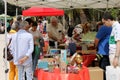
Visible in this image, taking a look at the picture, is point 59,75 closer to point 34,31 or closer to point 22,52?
point 22,52

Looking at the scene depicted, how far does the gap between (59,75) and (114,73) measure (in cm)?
106

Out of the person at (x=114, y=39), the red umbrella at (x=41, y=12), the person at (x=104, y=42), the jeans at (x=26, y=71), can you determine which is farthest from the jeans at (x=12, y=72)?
the red umbrella at (x=41, y=12)

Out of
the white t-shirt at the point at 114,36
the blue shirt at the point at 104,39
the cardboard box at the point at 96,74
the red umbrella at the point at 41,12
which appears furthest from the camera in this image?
the red umbrella at the point at 41,12

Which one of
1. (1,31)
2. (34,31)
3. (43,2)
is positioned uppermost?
(43,2)

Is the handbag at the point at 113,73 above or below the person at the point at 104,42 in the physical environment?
below

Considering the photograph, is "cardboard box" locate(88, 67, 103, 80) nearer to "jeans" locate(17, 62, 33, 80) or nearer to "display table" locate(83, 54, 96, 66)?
"jeans" locate(17, 62, 33, 80)

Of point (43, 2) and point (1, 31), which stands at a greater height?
point (43, 2)

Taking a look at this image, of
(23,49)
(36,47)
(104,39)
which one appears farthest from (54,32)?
(23,49)

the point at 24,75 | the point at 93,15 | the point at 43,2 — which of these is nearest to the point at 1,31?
the point at 93,15

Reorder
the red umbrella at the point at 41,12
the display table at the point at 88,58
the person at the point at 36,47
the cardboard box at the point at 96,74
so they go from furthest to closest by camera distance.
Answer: the red umbrella at the point at 41,12 < the display table at the point at 88,58 < the person at the point at 36,47 < the cardboard box at the point at 96,74

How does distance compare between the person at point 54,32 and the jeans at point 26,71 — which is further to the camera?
the person at point 54,32

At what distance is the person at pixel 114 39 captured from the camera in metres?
5.96

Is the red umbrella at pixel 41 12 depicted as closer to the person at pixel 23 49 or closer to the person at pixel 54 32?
the person at pixel 54 32

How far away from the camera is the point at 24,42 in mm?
6629
